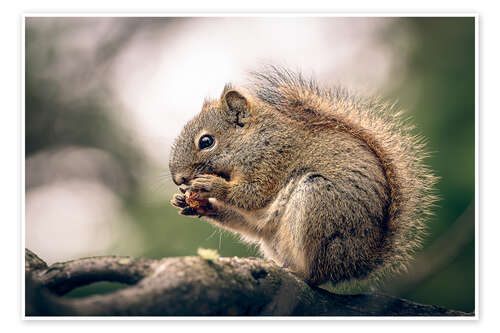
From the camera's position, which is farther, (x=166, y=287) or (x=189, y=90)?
(x=189, y=90)

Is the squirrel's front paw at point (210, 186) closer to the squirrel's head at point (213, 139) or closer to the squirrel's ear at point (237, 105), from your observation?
the squirrel's head at point (213, 139)

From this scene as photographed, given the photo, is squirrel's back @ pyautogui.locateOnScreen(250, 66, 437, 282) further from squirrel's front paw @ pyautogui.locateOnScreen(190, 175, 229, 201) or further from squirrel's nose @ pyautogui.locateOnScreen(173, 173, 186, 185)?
squirrel's nose @ pyautogui.locateOnScreen(173, 173, 186, 185)

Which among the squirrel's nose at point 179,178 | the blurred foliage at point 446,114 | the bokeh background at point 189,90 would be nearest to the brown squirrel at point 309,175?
the squirrel's nose at point 179,178

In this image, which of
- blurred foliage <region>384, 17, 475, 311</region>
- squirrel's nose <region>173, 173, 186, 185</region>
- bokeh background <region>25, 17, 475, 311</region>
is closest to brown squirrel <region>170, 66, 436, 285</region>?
squirrel's nose <region>173, 173, 186, 185</region>

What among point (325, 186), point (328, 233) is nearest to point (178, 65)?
point (325, 186)

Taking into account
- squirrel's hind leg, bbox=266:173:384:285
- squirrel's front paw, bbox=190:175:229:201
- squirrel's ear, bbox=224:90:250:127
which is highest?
squirrel's ear, bbox=224:90:250:127

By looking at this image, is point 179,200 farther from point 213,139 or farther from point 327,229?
point 327,229

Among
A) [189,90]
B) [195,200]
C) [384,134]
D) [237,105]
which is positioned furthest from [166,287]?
[384,134]

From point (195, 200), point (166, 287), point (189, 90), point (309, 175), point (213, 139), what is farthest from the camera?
point (189, 90)
